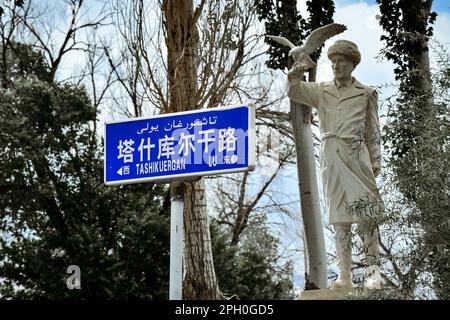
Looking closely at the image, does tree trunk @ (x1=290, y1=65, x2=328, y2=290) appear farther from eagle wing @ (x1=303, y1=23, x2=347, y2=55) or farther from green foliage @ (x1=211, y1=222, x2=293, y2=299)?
green foliage @ (x1=211, y1=222, x2=293, y2=299)

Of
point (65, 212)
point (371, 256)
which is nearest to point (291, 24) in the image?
point (371, 256)

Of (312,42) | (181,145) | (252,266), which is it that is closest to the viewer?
(181,145)

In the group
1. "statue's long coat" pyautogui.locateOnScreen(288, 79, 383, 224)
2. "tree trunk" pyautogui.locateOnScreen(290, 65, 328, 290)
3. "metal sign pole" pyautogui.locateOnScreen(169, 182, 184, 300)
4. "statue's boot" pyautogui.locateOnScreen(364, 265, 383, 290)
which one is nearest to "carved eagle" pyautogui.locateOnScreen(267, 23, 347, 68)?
"statue's long coat" pyautogui.locateOnScreen(288, 79, 383, 224)

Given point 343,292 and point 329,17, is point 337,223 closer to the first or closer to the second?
point 343,292

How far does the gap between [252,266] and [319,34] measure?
8717 millimetres

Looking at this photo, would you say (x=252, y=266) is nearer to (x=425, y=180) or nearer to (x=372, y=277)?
(x=372, y=277)

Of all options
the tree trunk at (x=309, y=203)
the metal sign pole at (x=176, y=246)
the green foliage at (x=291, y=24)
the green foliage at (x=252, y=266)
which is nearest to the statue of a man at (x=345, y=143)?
the metal sign pole at (x=176, y=246)

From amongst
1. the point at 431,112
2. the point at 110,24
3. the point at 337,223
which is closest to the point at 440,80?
the point at 431,112

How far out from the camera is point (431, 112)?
539 cm

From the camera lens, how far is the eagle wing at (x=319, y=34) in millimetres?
6684

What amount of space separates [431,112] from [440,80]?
0.27 metres

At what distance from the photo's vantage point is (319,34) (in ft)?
22.1

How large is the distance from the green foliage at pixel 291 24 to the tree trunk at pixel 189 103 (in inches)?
38.4
